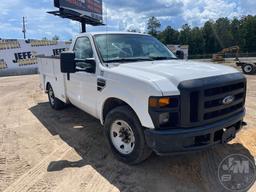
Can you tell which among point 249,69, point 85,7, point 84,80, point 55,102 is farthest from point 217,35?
point 84,80

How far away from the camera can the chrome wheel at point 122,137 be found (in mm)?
3932

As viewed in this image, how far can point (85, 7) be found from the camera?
2403 centimetres

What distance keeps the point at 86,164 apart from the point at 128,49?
7.18 feet

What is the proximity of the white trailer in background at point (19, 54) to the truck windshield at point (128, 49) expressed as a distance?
20.4m

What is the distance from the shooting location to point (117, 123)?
412 centimetres

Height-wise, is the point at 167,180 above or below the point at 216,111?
below

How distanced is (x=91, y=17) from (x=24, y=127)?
68.0ft


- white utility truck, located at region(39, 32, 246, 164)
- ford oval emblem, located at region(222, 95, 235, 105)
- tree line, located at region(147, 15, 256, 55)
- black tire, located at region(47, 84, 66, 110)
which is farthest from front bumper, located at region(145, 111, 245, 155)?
tree line, located at region(147, 15, 256, 55)

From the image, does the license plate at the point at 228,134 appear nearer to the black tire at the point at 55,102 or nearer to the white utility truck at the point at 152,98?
the white utility truck at the point at 152,98

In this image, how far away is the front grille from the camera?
10.6 ft

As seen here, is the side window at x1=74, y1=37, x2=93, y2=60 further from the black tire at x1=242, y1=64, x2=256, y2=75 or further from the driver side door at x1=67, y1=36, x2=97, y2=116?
the black tire at x1=242, y1=64, x2=256, y2=75

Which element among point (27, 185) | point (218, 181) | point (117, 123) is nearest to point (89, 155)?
point (117, 123)

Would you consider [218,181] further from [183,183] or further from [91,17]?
[91,17]

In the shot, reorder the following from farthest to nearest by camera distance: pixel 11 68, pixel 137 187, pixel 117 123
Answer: pixel 11 68
pixel 117 123
pixel 137 187
